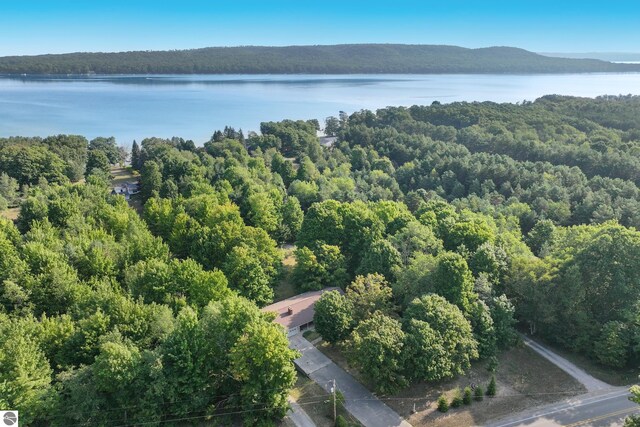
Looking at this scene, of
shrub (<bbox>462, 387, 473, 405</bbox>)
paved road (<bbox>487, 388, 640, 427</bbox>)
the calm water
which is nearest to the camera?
paved road (<bbox>487, 388, 640, 427</bbox>)

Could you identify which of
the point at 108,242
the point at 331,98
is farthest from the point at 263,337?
the point at 331,98

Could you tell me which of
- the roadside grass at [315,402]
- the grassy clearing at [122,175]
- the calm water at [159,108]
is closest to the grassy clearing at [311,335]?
the roadside grass at [315,402]

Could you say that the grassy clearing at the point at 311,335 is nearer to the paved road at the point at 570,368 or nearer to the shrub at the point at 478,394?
the shrub at the point at 478,394

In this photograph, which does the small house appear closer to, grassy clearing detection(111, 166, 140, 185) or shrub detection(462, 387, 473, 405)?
shrub detection(462, 387, 473, 405)

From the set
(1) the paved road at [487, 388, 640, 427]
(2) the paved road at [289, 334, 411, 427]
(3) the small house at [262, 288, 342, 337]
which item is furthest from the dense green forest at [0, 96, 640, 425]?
(1) the paved road at [487, 388, 640, 427]

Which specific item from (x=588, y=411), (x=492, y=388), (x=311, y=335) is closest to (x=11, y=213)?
(x=311, y=335)

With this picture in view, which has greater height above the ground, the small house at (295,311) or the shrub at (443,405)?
the small house at (295,311)
